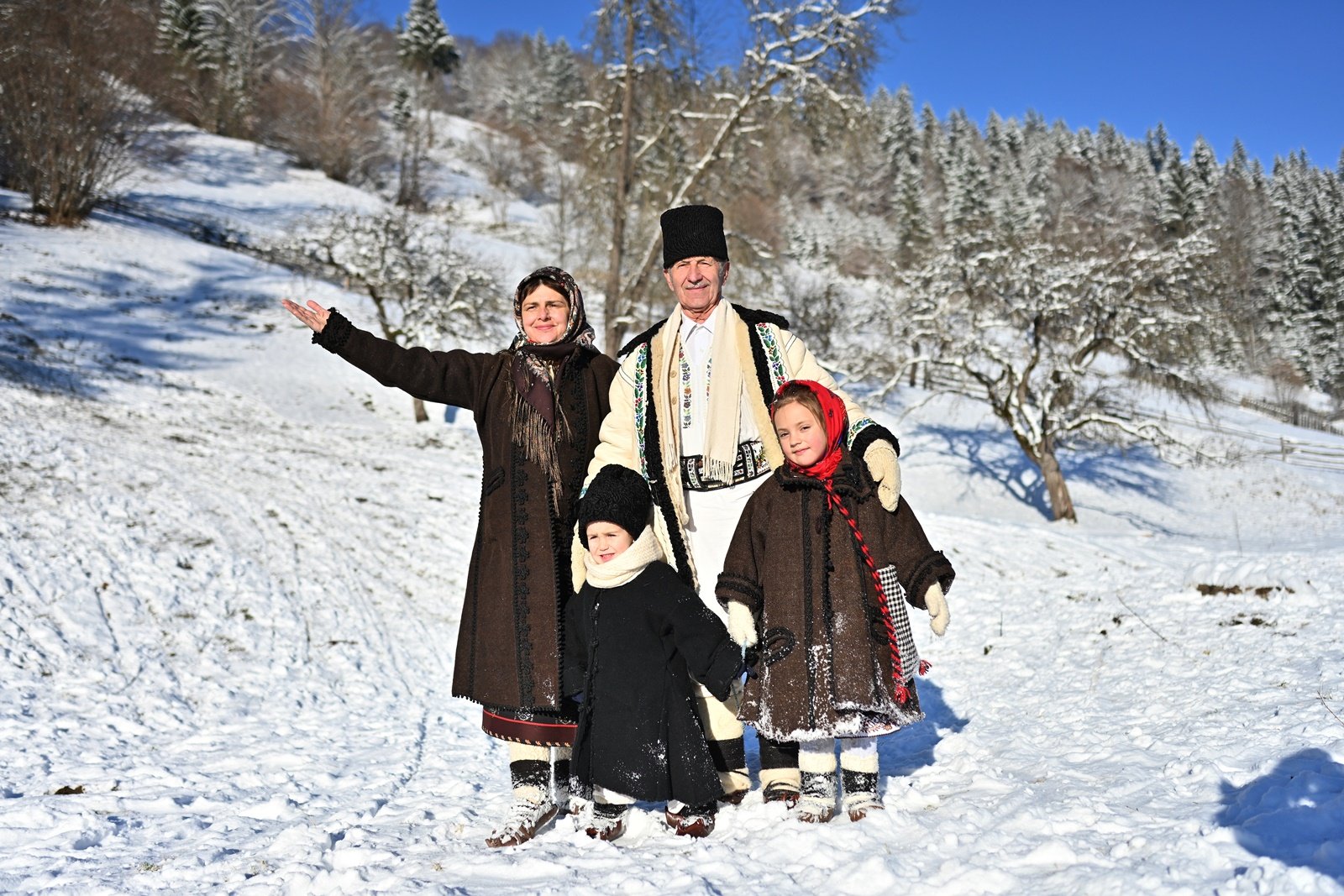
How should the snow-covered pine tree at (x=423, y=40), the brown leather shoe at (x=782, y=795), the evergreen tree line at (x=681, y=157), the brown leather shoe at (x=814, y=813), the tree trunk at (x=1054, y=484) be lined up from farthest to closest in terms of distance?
the snow-covered pine tree at (x=423, y=40), the tree trunk at (x=1054, y=484), the evergreen tree line at (x=681, y=157), the brown leather shoe at (x=782, y=795), the brown leather shoe at (x=814, y=813)

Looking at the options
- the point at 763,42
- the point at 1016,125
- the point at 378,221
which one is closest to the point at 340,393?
the point at 378,221

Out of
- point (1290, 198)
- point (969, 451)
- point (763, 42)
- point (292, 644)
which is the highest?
point (1290, 198)

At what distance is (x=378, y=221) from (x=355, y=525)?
12048 millimetres

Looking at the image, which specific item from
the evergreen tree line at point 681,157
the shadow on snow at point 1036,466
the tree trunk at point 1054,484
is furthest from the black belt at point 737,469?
the shadow on snow at point 1036,466

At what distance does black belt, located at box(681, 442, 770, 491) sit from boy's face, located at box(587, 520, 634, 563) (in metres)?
0.46

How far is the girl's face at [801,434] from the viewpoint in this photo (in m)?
3.25

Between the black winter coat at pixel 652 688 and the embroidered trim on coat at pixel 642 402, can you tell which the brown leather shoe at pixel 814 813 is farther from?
the embroidered trim on coat at pixel 642 402

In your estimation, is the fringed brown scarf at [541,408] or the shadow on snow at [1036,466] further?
the shadow on snow at [1036,466]

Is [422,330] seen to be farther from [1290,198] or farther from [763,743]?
[1290,198]

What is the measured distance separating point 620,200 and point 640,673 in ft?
36.6

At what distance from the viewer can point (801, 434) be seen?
3256 millimetres

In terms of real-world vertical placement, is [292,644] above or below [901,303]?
below

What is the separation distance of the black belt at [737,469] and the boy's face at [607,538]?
0.46 metres

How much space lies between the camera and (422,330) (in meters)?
21.8
